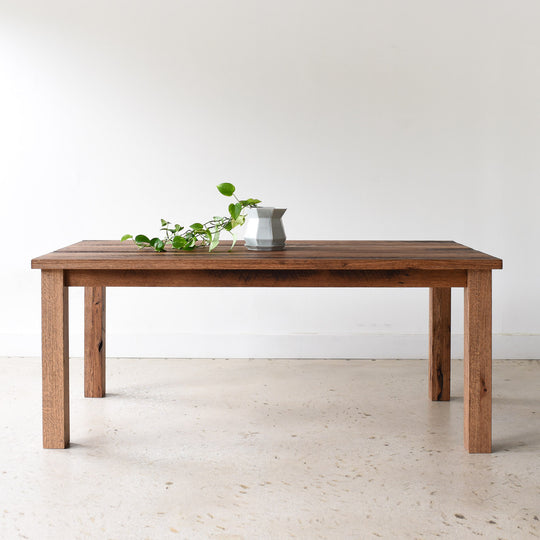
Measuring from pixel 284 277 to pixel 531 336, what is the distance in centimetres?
186

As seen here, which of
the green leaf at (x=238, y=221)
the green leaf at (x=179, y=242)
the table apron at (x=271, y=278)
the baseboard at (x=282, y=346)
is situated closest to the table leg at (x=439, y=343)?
the table apron at (x=271, y=278)

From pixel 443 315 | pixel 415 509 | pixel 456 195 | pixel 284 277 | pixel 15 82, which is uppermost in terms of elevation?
pixel 15 82

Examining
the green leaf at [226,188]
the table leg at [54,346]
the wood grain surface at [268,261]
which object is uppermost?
the green leaf at [226,188]

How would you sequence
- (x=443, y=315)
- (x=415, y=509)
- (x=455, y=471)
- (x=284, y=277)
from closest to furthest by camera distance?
(x=415, y=509) < (x=455, y=471) < (x=284, y=277) < (x=443, y=315)

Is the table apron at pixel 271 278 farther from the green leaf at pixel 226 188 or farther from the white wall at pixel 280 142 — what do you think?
the white wall at pixel 280 142

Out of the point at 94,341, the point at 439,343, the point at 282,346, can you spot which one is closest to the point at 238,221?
the point at 94,341

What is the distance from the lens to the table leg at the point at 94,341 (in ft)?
8.82

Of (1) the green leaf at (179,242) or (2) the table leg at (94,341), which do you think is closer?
(1) the green leaf at (179,242)

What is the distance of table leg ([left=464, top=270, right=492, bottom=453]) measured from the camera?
2.09 metres

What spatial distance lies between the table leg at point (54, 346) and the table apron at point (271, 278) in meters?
0.05

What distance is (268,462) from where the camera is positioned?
6.77 ft

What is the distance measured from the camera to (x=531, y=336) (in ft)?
11.2

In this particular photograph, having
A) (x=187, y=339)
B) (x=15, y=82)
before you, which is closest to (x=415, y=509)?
(x=187, y=339)

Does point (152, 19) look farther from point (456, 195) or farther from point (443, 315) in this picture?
point (443, 315)
